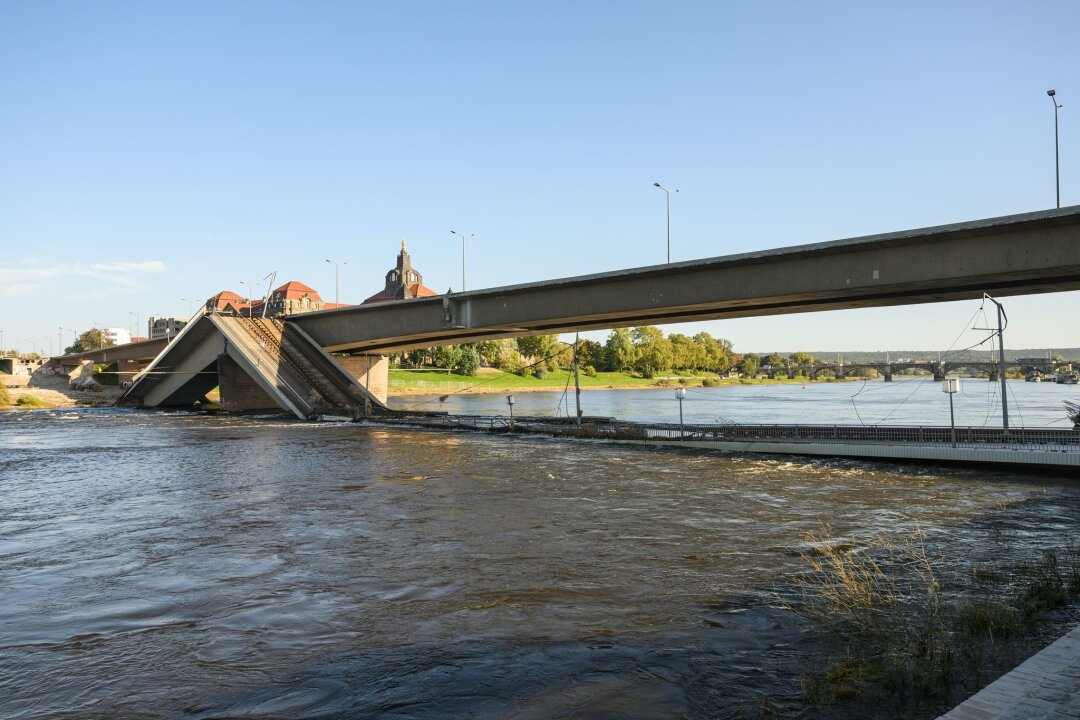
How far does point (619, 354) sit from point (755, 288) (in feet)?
474

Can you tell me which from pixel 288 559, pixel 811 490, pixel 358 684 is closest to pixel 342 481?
pixel 288 559

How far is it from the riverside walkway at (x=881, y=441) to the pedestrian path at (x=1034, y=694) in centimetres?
2265

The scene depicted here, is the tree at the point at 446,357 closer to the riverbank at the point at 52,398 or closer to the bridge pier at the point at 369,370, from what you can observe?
the riverbank at the point at 52,398

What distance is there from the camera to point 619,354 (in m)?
181

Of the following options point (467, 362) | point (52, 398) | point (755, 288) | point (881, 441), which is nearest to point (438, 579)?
point (881, 441)

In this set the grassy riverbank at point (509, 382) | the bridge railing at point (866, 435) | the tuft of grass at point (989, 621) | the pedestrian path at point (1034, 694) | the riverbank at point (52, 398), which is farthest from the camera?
the grassy riverbank at point (509, 382)

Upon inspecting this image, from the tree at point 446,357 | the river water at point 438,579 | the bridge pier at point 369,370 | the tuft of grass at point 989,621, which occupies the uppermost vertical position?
the tree at point 446,357

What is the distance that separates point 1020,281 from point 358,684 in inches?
1285

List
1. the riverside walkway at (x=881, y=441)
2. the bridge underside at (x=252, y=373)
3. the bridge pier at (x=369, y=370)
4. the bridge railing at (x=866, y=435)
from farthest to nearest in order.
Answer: the bridge pier at (x=369, y=370), the bridge underside at (x=252, y=373), the bridge railing at (x=866, y=435), the riverside walkway at (x=881, y=441)

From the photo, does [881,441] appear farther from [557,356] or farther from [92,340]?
[92,340]

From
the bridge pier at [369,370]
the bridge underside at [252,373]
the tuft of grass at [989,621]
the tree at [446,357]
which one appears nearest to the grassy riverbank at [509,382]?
the tree at [446,357]

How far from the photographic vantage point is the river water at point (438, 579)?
825cm

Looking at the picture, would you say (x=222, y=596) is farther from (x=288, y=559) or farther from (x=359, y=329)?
(x=359, y=329)

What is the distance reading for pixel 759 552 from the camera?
1468 centimetres
